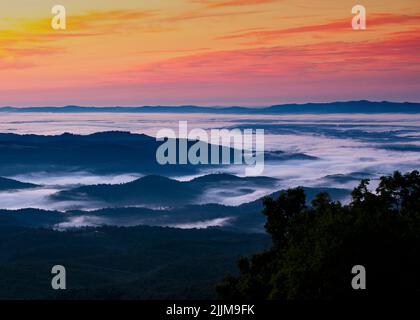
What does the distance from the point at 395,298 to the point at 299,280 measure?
4.05 meters

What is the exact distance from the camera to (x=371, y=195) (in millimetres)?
36156

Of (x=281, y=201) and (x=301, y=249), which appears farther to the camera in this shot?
(x=281, y=201)

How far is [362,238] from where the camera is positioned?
27.9 m

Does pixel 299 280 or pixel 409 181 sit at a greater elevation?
pixel 409 181

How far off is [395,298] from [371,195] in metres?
10.4
